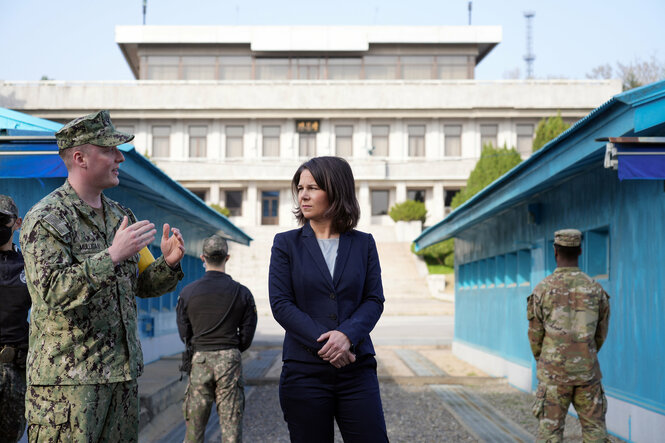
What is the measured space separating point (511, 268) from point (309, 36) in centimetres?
4773

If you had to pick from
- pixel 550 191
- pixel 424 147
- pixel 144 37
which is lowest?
pixel 550 191

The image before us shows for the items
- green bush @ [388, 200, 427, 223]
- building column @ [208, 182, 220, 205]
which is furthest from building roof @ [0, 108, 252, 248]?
building column @ [208, 182, 220, 205]

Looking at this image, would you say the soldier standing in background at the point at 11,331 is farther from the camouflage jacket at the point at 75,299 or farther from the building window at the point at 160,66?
the building window at the point at 160,66

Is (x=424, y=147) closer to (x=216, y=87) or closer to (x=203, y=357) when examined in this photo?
(x=216, y=87)

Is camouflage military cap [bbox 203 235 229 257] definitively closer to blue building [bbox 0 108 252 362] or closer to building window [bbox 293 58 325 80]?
blue building [bbox 0 108 252 362]

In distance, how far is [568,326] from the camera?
6.02 meters

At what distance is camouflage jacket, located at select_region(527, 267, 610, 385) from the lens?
5.90 meters

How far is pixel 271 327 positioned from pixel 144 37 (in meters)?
39.7

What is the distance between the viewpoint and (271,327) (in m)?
26.3

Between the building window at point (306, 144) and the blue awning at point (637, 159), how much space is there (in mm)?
50815

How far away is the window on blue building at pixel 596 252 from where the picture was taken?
9.61m

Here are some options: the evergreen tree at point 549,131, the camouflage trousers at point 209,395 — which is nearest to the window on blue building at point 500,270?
the camouflage trousers at point 209,395

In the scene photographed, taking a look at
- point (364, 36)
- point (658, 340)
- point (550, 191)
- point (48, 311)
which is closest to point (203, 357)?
point (48, 311)

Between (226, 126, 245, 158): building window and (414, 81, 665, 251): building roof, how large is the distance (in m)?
45.2
